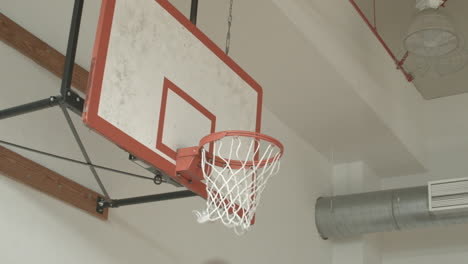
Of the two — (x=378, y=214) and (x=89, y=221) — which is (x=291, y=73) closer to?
(x=378, y=214)

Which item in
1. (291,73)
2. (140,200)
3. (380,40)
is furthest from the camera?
(380,40)

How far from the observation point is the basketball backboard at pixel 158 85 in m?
2.78

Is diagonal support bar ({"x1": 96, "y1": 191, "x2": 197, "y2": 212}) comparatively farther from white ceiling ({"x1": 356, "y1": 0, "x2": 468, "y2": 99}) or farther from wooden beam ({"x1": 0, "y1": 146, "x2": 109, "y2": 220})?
white ceiling ({"x1": 356, "y1": 0, "x2": 468, "y2": 99})

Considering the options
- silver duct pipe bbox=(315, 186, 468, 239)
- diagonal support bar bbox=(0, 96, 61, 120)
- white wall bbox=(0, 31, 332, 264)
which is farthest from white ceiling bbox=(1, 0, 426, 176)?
diagonal support bar bbox=(0, 96, 61, 120)

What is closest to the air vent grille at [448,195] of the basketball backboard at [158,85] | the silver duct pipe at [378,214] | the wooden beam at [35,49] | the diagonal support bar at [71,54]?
the silver duct pipe at [378,214]

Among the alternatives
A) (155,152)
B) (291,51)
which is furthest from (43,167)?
(291,51)

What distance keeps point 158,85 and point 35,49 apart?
2.65ft

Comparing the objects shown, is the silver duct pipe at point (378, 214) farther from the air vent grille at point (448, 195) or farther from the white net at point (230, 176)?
the white net at point (230, 176)

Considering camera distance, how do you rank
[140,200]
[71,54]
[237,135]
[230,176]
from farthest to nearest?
[140,200], [230,176], [237,135], [71,54]

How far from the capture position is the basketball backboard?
A: 109 inches

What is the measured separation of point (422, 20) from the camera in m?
4.71

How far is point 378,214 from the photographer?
224 inches

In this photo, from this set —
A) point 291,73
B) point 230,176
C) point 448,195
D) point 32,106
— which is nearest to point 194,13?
point 230,176

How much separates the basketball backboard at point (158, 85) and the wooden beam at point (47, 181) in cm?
76
